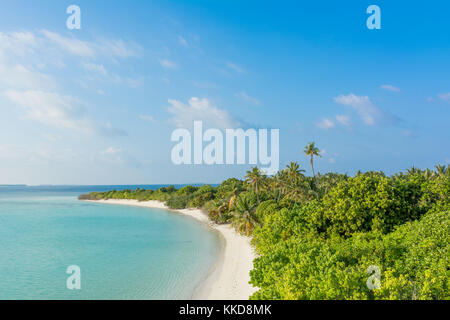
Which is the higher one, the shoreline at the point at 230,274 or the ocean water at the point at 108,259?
the shoreline at the point at 230,274

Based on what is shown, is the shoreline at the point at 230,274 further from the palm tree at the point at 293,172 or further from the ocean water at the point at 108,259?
the palm tree at the point at 293,172

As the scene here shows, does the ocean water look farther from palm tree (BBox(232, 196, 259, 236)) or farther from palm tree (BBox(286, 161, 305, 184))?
palm tree (BBox(286, 161, 305, 184))

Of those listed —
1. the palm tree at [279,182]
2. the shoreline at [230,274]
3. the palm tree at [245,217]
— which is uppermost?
the palm tree at [279,182]

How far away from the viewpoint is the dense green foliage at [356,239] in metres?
10.2

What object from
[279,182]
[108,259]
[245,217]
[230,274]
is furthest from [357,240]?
[279,182]

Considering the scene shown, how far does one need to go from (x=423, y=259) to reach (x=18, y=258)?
128 ft

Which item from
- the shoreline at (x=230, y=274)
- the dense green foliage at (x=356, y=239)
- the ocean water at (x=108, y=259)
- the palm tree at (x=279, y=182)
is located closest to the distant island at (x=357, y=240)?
the dense green foliage at (x=356, y=239)

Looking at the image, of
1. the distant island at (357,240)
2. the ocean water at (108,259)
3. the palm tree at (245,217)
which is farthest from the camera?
the palm tree at (245,217)

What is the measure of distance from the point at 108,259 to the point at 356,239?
25.8 m

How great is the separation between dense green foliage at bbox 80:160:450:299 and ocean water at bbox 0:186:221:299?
708 centimetres

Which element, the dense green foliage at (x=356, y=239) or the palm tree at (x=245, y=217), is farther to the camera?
the palm tree at (x=245, y=217)

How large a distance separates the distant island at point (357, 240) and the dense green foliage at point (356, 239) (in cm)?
4

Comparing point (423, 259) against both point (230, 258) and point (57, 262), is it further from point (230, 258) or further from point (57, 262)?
point (57, 262)
